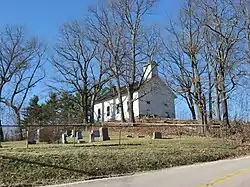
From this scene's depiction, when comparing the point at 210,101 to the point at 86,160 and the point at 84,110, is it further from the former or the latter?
the point at 86,160

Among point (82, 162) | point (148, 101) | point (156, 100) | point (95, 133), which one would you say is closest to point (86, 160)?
point (82, 162)

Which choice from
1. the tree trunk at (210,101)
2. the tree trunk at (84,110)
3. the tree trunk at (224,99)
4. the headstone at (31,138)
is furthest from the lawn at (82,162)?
the tree trunk at (84,110)

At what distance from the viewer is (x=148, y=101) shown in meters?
46.1

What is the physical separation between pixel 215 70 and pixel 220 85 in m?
1.94

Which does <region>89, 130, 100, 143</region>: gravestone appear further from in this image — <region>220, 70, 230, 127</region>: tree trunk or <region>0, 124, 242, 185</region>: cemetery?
<region>220, 70, 230, 127</region>: tree trunk

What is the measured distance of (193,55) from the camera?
3019 cm

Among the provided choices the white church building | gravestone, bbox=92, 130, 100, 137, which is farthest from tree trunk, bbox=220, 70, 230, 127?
gravestone, bbox=92, 130, 100, 137

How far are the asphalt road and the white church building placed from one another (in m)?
27.5

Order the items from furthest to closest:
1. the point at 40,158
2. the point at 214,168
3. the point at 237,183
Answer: the point at 214,168
the point at 40,158
the point at 237,183

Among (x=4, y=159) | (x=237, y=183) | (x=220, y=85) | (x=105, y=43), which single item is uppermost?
(x=105, y=43)

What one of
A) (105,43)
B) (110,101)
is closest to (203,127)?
(105,43)

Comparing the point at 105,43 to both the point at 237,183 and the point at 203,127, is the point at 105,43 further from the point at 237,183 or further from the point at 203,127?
the point at 237,183

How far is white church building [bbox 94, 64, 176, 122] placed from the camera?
43.9m

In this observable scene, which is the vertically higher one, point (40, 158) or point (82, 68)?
point (82, 68)
